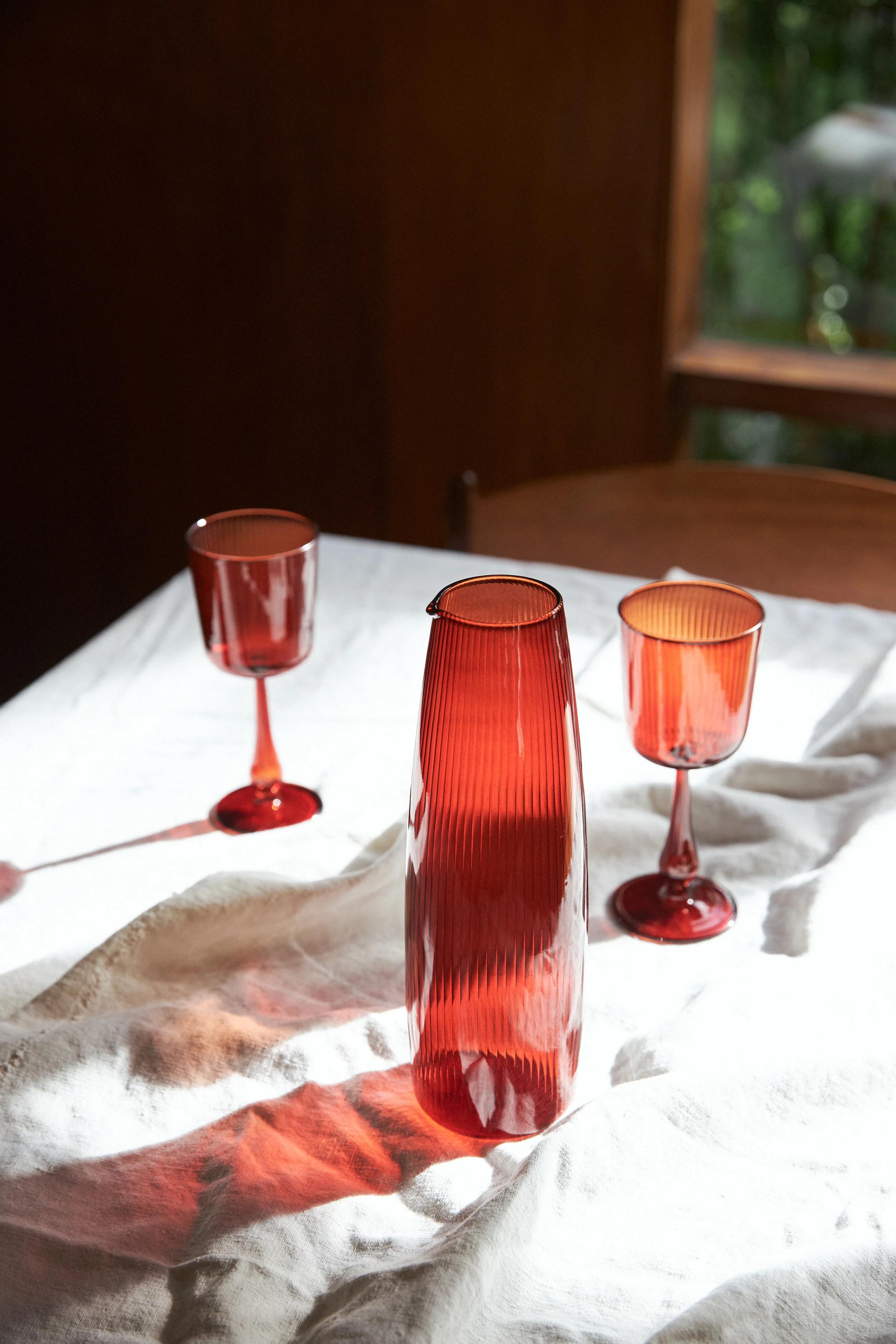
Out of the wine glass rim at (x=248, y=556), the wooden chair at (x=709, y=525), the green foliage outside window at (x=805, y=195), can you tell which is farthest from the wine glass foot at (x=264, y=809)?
the green foliage outside window at (x=805, y=195)

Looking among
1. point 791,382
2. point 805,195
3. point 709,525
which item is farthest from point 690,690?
point 805,195

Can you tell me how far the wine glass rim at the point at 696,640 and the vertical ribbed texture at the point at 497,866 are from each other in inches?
5.5

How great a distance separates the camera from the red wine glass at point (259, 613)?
716 mm

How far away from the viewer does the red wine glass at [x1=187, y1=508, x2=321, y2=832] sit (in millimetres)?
716

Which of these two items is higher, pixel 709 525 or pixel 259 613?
pixel 259 613

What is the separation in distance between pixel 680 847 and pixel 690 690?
97 mm

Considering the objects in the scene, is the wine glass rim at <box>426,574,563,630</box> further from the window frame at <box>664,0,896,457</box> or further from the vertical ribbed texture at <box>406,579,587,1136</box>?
the window frame at <box>664,0,896,457</box>

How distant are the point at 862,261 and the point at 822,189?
0.13 meters

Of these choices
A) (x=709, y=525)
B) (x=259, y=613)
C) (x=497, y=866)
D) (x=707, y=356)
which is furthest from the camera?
(x=707, y=356)

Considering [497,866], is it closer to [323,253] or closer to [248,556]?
[248,556]

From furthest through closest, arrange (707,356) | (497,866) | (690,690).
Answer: (707,356) < (690,690) < (497,866)

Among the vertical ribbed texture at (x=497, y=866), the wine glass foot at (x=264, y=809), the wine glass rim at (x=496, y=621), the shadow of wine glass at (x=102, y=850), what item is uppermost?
the wine glass rim at (x=496, y=621)

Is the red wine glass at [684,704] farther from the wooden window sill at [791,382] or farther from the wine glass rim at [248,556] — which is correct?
the wooden window sill at [791,382]

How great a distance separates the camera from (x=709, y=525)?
1.29m
